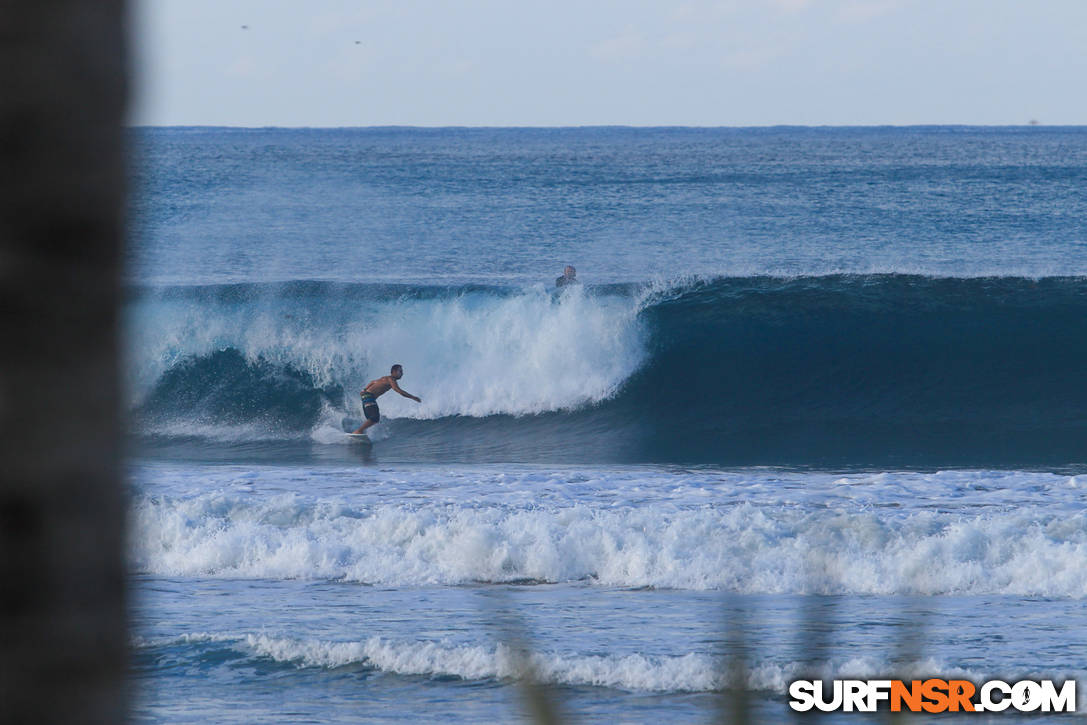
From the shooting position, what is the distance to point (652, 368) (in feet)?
62.2

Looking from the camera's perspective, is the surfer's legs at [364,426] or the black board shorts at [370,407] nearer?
the black board shorts at [370,407]

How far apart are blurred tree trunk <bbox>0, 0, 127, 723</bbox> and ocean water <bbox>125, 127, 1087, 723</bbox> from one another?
0.12 feet

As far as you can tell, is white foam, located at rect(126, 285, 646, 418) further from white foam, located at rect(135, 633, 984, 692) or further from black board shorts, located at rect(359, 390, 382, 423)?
white foam, located at rect(135, 633, 984, 692)

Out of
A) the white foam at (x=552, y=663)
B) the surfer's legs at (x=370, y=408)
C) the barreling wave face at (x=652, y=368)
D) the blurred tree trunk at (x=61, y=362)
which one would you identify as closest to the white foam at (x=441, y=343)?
the barreling wave face at (x=652, y=368)

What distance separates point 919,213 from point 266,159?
45611mm

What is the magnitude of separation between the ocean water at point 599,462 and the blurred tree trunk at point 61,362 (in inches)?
1.4

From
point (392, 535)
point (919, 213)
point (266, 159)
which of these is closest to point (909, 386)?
point (392, 535)

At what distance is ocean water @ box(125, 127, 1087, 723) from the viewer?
6.53 meters

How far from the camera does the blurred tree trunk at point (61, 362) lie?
87 centimetres

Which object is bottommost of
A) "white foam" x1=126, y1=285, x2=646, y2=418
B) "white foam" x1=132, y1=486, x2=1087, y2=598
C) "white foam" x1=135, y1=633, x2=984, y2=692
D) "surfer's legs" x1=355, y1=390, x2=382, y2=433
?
"white foam" x1=135, y1=633, x2=984, y2=692

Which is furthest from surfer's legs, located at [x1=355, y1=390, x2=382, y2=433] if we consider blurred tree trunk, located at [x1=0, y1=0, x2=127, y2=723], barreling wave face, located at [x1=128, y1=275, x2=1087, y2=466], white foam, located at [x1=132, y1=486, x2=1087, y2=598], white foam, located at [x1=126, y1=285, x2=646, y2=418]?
blurred tree trunk, located at [x1=0, y1=0, x2=127, y2=723]

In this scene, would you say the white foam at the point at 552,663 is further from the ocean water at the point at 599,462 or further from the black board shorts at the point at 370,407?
the black board shorts at the point at 370,407

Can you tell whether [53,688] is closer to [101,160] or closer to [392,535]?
[101,160]

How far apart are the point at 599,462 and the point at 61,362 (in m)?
13.8
